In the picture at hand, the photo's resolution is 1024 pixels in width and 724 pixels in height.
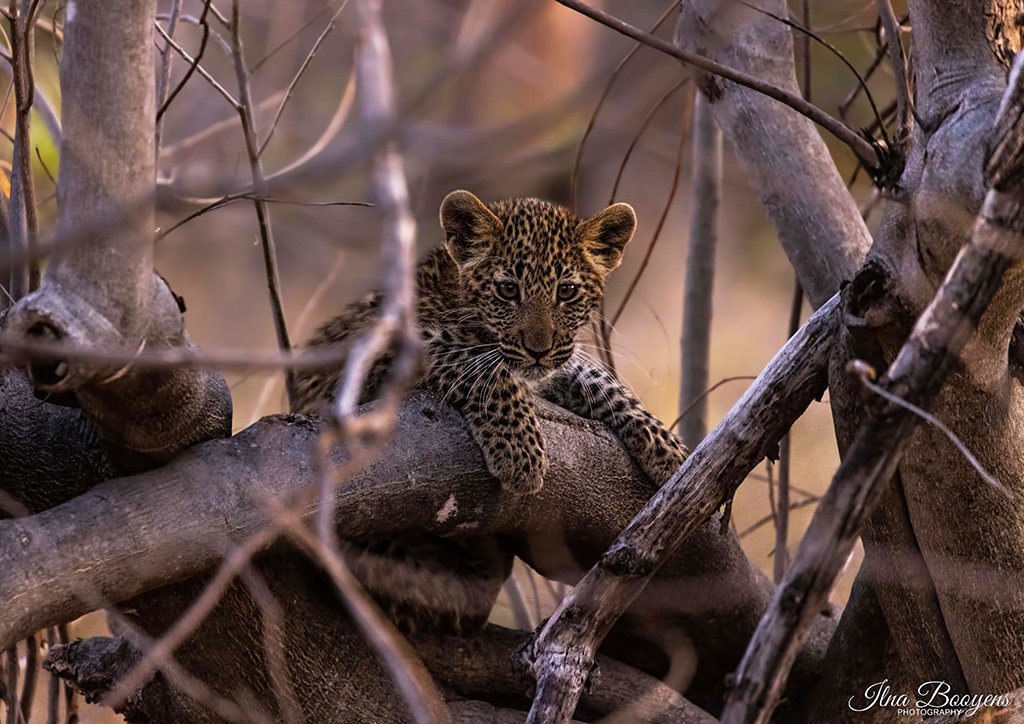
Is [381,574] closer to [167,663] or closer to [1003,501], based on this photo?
[167,663]

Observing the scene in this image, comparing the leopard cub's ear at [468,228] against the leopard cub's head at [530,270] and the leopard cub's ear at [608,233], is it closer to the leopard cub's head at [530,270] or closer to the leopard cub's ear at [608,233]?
the leopard cub's head at [530,270]

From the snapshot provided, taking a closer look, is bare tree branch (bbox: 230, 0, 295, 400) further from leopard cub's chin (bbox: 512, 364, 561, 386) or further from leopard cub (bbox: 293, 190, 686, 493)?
leopard cub's chin (bbox: 512, 364, 561, 386)

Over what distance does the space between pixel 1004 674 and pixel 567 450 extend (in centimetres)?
140

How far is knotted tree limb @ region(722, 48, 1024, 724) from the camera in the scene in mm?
1808

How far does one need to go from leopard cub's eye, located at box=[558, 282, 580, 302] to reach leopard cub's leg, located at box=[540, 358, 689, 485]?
0.24 m

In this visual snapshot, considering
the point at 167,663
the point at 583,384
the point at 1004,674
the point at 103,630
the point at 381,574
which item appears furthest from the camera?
the point at 103,630

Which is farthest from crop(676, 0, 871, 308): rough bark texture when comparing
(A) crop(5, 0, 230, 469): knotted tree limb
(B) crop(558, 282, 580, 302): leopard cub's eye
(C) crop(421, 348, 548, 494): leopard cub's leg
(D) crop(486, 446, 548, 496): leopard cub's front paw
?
(A) crop(5, 0, 230, 469): knotted tree limb

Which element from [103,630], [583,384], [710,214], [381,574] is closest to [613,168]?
[710,214]

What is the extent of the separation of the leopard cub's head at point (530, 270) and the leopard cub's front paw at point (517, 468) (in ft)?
2.17

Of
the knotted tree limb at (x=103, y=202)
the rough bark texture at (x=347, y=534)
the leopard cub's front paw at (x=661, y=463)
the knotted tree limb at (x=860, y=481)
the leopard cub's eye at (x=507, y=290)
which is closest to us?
the knotted tree limb at (x=860, y=481)

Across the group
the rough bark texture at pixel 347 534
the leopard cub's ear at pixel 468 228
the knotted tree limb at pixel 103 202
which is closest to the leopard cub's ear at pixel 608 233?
the leopard cub's ear at pixel 468 228

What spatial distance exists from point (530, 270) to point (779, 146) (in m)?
1.08

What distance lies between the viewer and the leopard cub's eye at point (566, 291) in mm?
4031

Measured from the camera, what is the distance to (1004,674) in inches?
117
